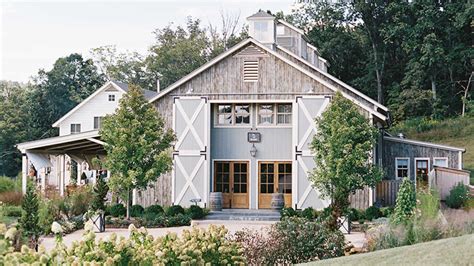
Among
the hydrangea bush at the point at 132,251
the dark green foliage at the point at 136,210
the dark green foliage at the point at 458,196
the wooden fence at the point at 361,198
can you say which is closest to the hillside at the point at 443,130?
the dark green foliage at the point at 458,196

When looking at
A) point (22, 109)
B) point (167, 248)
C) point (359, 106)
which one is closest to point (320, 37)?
point (22, 109)

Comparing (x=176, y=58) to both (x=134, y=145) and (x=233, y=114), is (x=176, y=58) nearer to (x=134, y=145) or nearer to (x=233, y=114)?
(x=233, y=114)

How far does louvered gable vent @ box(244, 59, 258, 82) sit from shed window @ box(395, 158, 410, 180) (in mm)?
7400

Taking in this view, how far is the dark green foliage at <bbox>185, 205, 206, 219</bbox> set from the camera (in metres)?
23.8

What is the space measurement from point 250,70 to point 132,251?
20442 millimetres

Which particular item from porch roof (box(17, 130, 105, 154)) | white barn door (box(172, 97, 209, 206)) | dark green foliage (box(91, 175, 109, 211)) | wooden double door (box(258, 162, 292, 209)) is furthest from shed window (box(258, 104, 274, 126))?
dark green foliage (box(91, 175, 109, 211))

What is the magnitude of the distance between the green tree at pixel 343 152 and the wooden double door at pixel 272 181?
3464 mm

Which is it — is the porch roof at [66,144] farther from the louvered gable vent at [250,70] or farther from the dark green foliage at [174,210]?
the louvered gable vent at [250,70]

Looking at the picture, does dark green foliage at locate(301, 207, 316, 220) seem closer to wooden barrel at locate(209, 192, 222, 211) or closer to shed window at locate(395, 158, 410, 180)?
wooden barrel at locate(209, 192, 222, 211)

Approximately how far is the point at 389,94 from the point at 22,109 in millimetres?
26122

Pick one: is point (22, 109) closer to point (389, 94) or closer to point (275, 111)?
point (389, 94)

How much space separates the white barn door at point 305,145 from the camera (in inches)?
1005

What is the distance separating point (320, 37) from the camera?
49938 millimetres

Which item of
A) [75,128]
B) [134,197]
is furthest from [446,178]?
[75,128]
